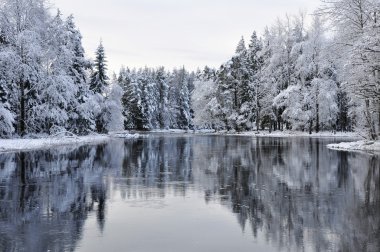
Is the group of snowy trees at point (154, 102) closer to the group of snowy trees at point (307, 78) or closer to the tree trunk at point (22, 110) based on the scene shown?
the group of snowy trees at point (307, 78)

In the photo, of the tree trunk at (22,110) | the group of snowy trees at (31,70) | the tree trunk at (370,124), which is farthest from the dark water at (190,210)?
the tree trunk at (22,110)

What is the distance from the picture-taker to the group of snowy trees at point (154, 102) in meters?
113

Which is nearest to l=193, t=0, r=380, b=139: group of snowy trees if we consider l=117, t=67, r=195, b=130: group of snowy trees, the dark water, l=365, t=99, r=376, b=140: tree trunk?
l=365, t=99, r=376, b=140: tree trunk

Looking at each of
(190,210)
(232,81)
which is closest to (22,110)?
(190,210)

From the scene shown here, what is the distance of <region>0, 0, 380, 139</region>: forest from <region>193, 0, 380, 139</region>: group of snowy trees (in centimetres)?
11

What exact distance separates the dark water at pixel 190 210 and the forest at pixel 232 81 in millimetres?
16918

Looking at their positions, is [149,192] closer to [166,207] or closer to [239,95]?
[166,207]

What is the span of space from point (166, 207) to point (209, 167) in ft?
31.7

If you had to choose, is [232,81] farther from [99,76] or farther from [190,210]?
[190,210]

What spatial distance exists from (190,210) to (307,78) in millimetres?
57902

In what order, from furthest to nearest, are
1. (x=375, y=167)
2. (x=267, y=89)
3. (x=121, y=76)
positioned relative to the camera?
(x=121, y=76) < (x=267, y=89) < (x=375, y=167)

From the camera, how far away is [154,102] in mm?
121125

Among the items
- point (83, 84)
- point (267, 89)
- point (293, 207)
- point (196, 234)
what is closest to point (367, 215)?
point (293, 207)

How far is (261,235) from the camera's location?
27.7ft
